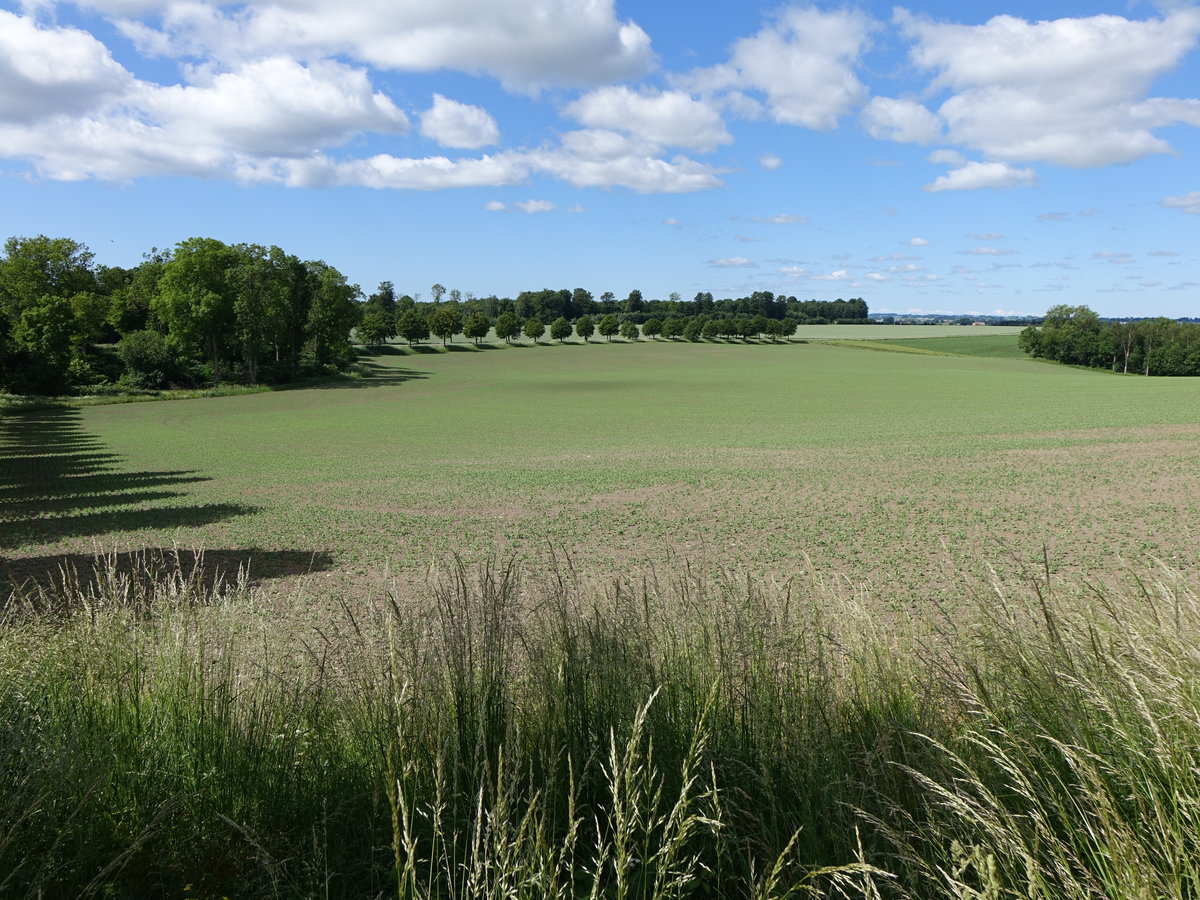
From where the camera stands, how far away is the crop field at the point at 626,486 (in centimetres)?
1572

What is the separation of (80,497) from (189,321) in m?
51.3

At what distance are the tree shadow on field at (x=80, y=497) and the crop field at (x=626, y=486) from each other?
155 millimetres

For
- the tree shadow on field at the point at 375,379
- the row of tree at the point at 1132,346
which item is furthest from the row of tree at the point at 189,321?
the row of tree at the point at 1132,346

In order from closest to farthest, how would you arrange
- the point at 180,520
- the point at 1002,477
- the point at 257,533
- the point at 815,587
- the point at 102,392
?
the point at 815,587 → the point at 257,533 → the point at 180,520 → the point at 1002,477 → the point at 102,392

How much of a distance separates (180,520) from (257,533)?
3.00 meters

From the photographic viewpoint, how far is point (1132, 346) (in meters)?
113

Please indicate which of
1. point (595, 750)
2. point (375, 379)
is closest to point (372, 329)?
point (375, 379)

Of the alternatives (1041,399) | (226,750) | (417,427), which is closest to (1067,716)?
(226,750)

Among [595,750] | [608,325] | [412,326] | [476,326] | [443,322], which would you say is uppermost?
[608,325]

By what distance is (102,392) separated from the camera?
6662cm

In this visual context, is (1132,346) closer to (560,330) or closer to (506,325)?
(560,330)

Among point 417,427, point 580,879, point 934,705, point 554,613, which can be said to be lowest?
point 417,427

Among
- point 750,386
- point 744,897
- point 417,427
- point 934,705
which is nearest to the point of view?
point 744,897

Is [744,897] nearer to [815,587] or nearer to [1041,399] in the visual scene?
[815,587]
